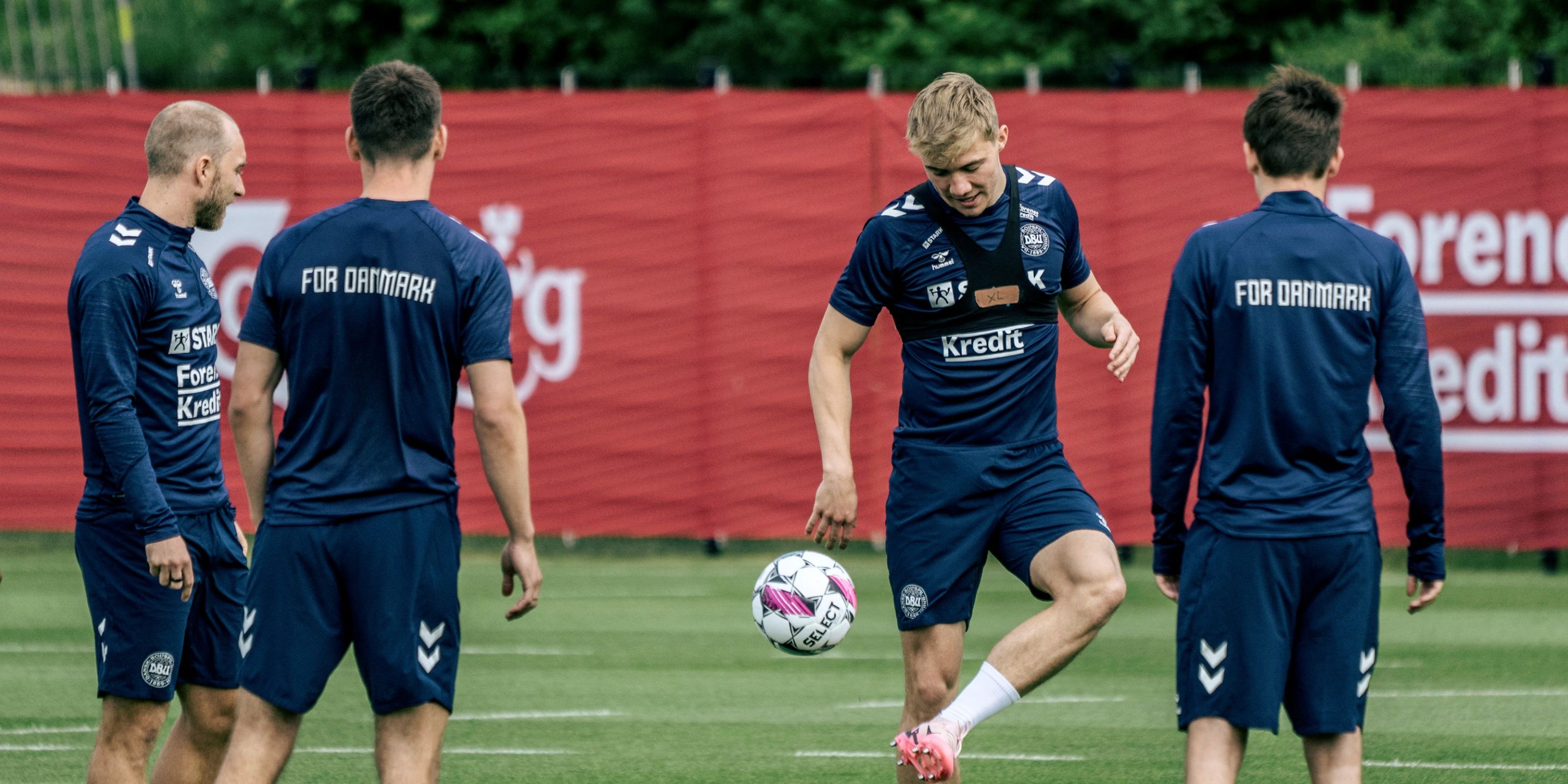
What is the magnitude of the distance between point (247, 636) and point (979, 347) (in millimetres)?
2514

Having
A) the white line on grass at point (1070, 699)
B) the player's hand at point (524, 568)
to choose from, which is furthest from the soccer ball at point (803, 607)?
the white line on grass at point (1070, 699)

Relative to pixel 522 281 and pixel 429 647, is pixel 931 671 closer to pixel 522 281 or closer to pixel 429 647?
pixel 429 647

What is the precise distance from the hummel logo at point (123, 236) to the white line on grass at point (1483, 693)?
6.20 meters

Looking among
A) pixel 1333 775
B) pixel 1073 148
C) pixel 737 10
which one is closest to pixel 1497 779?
pixel 1333 775

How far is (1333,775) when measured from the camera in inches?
193

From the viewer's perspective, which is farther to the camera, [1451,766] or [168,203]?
[1451,766]

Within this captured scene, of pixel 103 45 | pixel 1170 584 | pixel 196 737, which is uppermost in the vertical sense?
pixel 103 45

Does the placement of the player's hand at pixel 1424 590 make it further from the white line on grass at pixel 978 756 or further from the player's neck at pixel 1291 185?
the white line on grass at pixel 978 756

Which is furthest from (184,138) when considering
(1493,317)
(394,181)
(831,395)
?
(1493,317)

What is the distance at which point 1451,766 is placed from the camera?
729cm

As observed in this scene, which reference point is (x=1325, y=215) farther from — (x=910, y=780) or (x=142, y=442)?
(x=142, y=442)

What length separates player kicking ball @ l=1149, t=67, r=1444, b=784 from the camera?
480cm

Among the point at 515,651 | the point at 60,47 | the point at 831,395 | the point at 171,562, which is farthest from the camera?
the point at 60,47

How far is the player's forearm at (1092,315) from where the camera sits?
6215mm
